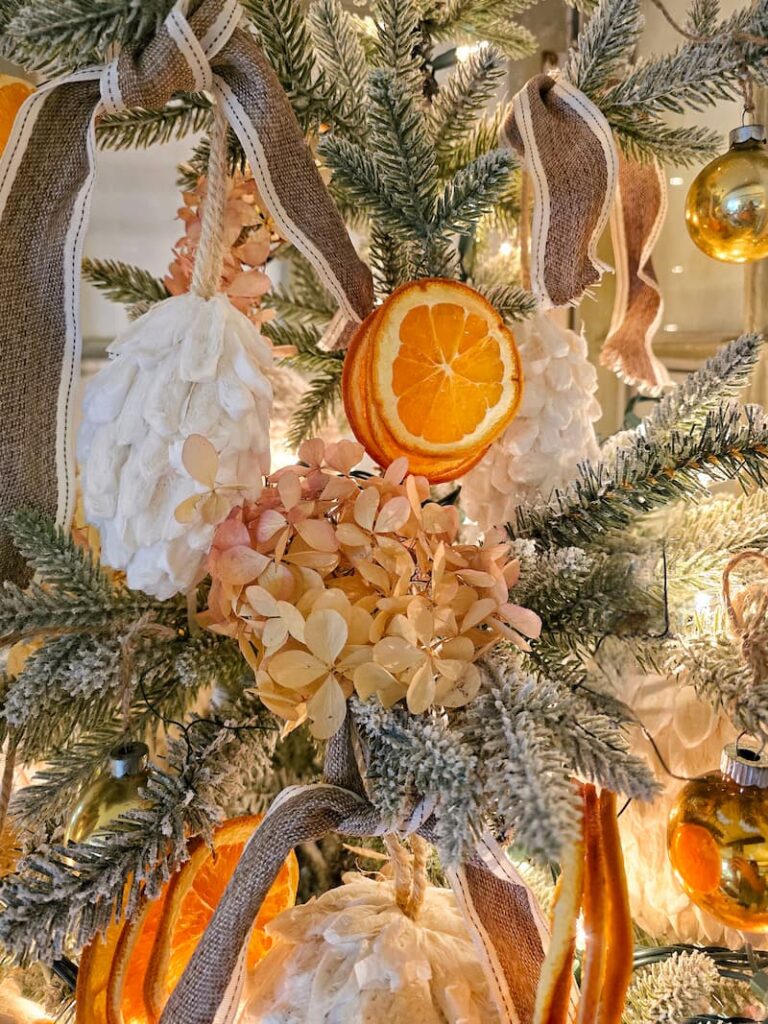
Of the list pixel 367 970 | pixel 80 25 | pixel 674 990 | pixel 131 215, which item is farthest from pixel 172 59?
pixel 131 215

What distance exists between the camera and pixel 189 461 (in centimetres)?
40

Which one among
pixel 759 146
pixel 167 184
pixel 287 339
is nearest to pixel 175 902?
pixel 287 339

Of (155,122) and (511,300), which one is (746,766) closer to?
(511,300)

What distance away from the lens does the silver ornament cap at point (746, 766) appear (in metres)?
0.44

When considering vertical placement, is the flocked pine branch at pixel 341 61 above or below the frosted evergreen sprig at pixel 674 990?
above

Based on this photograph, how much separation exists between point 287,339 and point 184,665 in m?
0.38

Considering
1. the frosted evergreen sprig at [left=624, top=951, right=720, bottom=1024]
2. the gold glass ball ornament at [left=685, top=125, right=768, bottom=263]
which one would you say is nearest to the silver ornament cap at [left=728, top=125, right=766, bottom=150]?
the gold glass ball ornament at [left=685, top=125, right=768, bottom=263]

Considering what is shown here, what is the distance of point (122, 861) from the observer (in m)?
0.38

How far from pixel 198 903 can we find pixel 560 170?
49cm

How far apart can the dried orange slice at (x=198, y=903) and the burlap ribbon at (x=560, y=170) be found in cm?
37

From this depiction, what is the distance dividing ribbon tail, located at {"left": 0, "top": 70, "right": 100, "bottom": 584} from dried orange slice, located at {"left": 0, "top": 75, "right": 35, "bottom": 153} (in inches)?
3.7

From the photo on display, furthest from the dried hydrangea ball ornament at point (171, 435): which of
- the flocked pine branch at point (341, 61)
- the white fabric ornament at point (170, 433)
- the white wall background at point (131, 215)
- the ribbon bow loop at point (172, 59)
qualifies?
the white wall background at point (131, 215)

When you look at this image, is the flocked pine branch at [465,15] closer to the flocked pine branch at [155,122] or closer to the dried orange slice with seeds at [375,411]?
the flocked pine branch at [155,122]

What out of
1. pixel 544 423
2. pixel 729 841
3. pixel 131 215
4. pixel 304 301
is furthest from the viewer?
pixel 131 215
